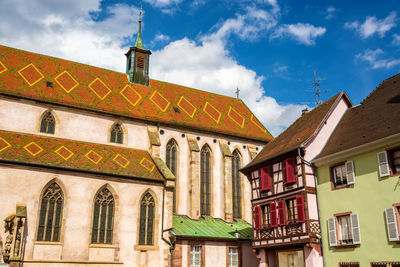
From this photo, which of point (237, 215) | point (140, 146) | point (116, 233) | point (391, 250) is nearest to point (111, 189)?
point (116, 233)

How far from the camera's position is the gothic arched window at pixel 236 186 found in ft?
99.6

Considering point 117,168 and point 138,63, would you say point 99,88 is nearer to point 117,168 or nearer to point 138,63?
point 138,63

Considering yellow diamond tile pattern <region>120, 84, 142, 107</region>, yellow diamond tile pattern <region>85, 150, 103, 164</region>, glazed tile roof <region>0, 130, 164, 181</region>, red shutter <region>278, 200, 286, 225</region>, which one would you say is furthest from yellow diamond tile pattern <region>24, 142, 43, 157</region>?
red shutter <region>278, 200, 286, 225</region>

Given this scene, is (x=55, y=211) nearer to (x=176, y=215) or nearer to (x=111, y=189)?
(x=111, y=189)

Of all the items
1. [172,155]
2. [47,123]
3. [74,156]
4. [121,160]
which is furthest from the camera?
[172,155]

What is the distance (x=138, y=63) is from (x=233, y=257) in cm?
1710

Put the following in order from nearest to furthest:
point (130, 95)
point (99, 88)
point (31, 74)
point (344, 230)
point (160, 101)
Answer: point (344, 230) → point (31, 74) → point (99, 88) → point (130, 95) → point (160, 101)

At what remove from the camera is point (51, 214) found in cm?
2164

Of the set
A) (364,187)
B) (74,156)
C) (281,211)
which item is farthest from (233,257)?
(74,156)

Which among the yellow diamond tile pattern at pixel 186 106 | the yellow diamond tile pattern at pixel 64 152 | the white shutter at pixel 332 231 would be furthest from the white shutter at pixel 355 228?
the yellow diamond tile pattern at pixel 186 106

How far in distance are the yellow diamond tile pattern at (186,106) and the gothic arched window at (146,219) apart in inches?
366

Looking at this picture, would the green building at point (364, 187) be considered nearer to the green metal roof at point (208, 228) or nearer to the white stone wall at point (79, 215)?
the green metal roof at point (208, 228)

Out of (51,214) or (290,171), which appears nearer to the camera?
(290,171)

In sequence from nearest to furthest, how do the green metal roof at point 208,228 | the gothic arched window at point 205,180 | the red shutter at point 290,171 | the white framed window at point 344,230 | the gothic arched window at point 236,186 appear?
the white framed window at point 344,230 → the red shutter at point 290,171 → the green metal roof at point 208,228 → the gothic arched window at point 205,180 → the gothic arched window at point 236,186
